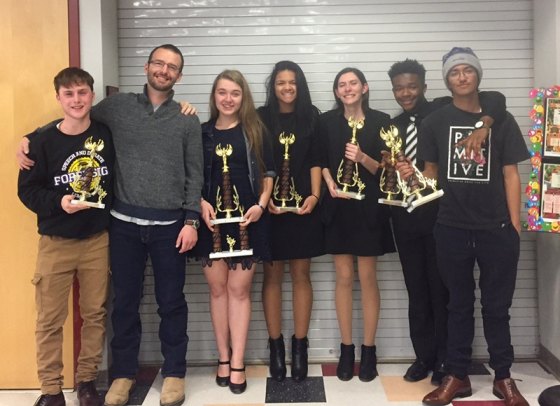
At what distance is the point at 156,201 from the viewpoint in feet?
8.98

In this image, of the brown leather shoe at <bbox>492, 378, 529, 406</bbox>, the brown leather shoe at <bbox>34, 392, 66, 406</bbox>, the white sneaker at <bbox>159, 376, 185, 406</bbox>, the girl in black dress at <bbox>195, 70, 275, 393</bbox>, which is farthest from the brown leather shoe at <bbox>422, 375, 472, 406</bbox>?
the brown leather shoe at <bbox>34, 392, 66, 406</bbox>

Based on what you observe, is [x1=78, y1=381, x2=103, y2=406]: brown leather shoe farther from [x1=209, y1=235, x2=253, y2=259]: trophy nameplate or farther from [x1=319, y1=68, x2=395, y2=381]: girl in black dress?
[x1=319, y1=68, x2=395, y2=381]: girl in black dress

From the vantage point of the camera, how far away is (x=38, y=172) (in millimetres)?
2654

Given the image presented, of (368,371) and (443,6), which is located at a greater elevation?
(443,6)

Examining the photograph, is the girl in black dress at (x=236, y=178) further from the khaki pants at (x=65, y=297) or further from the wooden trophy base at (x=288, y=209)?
the khaki pants at (x=65, y=297)

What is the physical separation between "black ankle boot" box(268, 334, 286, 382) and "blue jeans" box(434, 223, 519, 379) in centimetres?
94

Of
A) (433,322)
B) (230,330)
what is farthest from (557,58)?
(230,330)

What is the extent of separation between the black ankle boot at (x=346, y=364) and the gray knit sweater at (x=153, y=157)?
124cm

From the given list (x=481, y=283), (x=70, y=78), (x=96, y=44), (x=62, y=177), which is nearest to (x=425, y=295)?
(x=481, y=283)

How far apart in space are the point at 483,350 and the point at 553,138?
1470mm

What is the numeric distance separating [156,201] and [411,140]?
1.43 m

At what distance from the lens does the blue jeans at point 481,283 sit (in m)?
2.67

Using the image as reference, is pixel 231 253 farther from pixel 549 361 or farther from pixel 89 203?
pixel 549 361

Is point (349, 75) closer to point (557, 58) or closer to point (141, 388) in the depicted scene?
point (557, 58)
